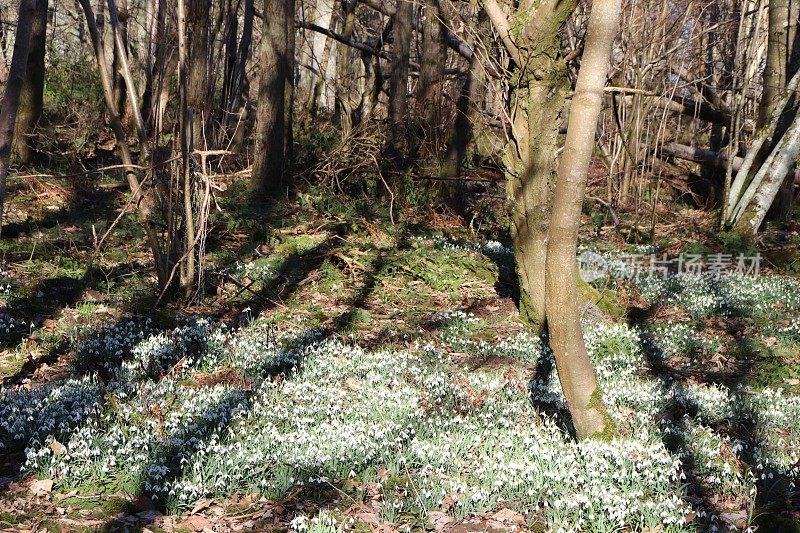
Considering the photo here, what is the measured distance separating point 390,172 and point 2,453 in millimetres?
12792

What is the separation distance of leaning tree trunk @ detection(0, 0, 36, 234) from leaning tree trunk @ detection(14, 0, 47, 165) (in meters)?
9.45

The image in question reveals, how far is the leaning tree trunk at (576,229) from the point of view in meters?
5.79

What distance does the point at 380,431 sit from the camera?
6703 mm

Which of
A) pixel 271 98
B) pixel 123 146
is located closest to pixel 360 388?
pixel 123 146

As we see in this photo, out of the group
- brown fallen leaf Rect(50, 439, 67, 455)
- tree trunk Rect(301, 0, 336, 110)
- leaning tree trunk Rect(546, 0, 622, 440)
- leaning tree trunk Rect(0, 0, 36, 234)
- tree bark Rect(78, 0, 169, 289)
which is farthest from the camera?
tree trunk Rect(301, 0, 336, 110)

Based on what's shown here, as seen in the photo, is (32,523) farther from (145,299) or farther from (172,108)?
(172,108)

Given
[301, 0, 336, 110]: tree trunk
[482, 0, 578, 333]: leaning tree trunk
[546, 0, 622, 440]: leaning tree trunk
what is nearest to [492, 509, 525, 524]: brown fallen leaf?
[546, 0, 622, 440]: leaning tree trunk

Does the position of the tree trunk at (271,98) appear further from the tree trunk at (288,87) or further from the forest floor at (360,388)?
the forest floor at (360,388)

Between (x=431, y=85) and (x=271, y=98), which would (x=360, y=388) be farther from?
(x=431, y=85)

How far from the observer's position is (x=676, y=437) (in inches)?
271

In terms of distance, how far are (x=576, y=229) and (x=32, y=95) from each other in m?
13.8

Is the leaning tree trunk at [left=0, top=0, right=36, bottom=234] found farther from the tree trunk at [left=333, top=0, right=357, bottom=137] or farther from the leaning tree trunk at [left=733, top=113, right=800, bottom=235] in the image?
the leaning tree trunk at [left=733, top=113, right=800, bottom=235]

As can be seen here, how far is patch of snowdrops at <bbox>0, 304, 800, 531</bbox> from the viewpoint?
5.72 metres

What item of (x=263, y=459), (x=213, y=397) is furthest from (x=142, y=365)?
(x=263, y=459)
